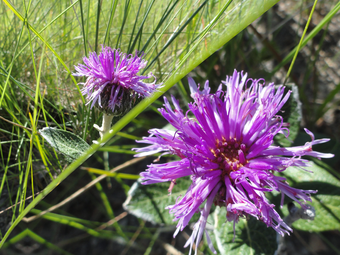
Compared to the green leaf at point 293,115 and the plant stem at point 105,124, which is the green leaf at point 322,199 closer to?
the green leaf at point 293,115

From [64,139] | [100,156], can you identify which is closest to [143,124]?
[100,156]

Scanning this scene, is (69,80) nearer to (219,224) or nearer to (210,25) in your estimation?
(210,25)

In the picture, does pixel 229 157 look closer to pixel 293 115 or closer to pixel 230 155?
pixel 230 155

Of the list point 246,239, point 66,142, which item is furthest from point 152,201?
point 66,142

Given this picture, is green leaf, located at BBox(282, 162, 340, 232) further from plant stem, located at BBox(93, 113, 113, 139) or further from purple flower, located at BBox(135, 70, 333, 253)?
plant stem, located at BBox(93, 113, 113, 139)

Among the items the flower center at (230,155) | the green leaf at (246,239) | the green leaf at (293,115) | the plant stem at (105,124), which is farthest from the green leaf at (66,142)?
the green leaf at (293,115)

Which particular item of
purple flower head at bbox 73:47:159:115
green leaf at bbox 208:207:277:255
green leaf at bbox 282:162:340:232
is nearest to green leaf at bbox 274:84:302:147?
green leaf at bbox 282:162:340:232
